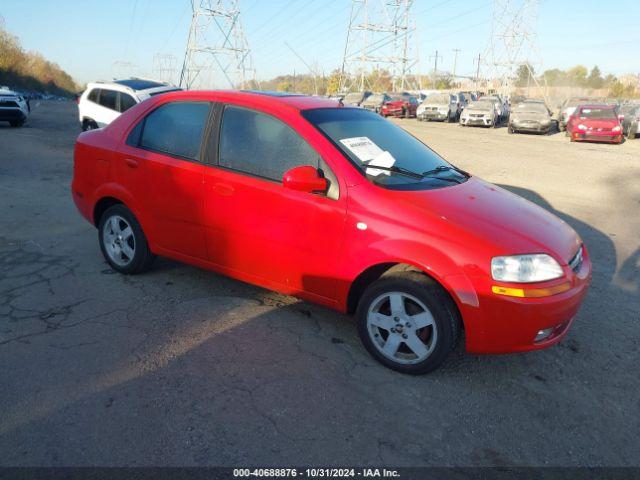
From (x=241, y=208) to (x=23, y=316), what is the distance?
1.87 meters

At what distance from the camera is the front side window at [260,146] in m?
3.52

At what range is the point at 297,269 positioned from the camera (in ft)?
11.6

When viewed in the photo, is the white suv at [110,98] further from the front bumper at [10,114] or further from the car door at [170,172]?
the car door at [170,172]

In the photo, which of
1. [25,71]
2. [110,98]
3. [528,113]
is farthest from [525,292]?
[25,71]

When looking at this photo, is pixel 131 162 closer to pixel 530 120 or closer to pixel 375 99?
pixel 530 120

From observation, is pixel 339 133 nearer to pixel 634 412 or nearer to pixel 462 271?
pixel 462 271

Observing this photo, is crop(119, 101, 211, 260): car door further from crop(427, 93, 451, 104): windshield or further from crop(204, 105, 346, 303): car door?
crop(427, 93, 451, 104): windshield

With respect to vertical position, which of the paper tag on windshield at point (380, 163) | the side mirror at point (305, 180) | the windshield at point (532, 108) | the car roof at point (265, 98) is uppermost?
the windshield at point (532, 108)

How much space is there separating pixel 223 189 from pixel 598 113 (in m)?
19.8

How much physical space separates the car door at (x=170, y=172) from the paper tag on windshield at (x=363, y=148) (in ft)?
3.84

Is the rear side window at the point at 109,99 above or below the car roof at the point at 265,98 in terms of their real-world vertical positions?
below

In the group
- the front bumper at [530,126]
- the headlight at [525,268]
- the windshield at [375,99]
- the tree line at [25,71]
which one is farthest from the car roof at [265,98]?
the tree line at [25,71]

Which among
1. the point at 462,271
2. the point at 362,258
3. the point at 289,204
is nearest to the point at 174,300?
the point at 289,204

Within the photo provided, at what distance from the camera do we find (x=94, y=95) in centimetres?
1398
